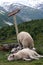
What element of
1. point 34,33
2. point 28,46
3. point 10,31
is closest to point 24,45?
point 28,46

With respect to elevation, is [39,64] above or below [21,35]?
below

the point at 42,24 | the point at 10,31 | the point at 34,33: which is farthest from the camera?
the point at 10,31

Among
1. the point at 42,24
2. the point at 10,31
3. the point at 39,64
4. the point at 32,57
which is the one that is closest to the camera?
the point at 39,64

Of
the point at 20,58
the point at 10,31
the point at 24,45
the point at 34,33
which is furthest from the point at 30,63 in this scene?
the point at 10,31

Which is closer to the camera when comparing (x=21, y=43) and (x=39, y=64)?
(x=39, y=64)

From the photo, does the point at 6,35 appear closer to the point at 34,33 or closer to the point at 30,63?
the point at 34,33

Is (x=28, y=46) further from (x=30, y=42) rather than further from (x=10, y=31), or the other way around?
(x=10, y=31)

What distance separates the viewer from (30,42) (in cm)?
2150

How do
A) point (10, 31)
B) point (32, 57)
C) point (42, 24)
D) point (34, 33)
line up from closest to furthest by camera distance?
1. point (32, 57)
2. point (34, 33)
3. point (42, 24)
4. point (10, 31)

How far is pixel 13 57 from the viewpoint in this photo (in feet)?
60.3

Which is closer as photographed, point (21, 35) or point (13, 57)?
point (13, 57)

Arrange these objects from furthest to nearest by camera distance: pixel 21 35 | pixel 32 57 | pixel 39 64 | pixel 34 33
Answer: pixel 34 33
pixel 21 35
pixel 32 57
pixel 39 64

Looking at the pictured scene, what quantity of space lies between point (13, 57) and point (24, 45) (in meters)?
3.30

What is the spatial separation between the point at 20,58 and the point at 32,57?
898 mm
